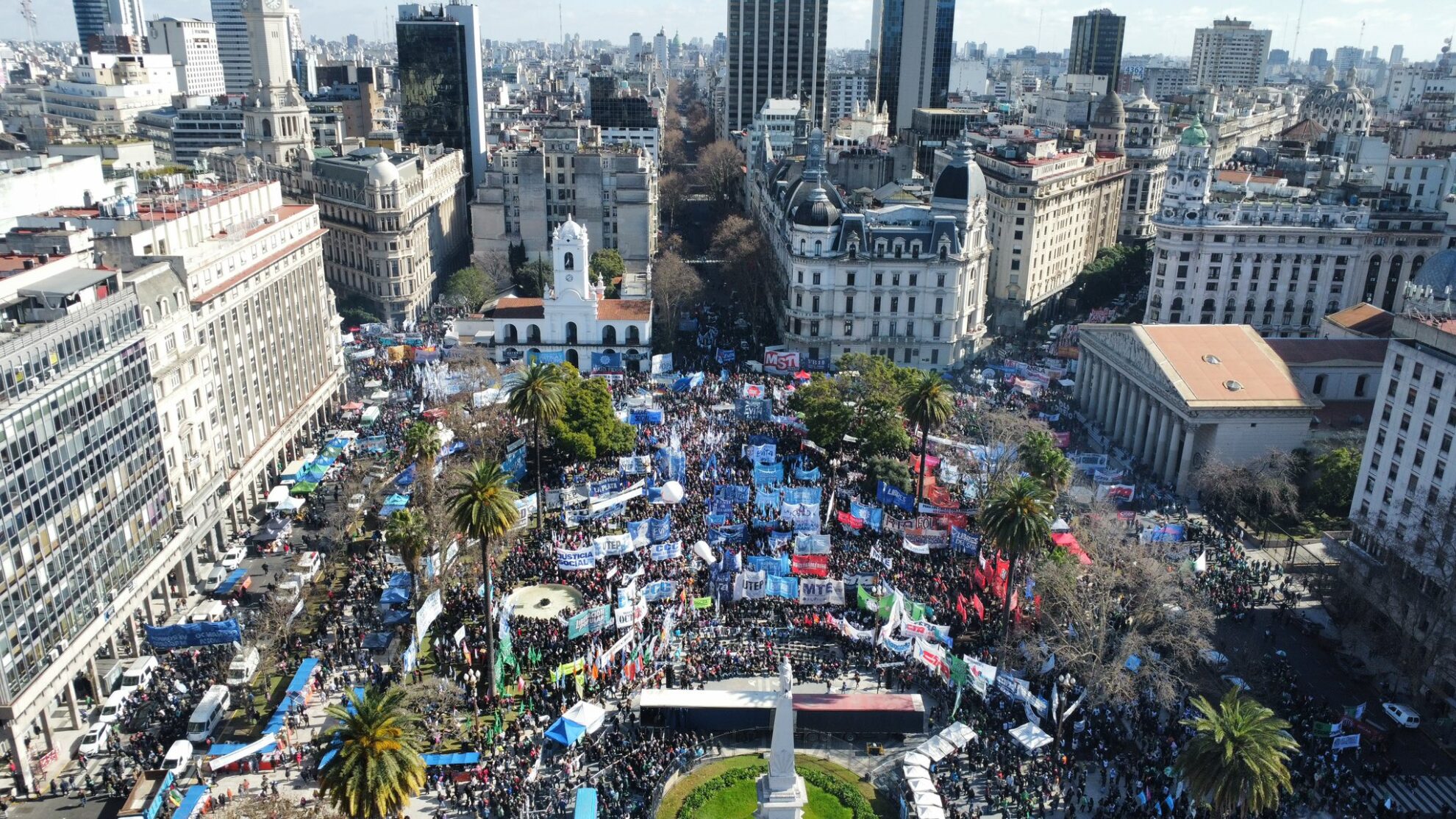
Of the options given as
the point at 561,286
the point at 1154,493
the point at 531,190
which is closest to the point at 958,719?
the point at 1154,493

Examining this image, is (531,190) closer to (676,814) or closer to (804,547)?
(804,547)

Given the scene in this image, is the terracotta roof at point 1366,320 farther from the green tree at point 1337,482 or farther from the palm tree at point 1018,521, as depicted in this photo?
the palm tree at point 1018,521

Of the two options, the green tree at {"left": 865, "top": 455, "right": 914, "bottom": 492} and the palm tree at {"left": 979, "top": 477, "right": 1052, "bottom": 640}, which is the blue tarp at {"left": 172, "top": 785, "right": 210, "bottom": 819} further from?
the green tree at {"left": 865, "top": 455, "right": 914, "bottom": 492}

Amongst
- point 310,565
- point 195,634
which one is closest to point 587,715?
point 195,634

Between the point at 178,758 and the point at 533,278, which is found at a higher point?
the point at 533,278

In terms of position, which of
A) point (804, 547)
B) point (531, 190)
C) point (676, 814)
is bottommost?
point (676, 814)

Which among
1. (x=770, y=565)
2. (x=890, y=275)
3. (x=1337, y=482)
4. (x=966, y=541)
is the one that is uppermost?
(x=890, y=275)

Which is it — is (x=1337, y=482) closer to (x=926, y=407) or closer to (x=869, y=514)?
(x=926, y=407)

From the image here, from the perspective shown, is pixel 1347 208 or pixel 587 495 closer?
pixel 587 495
